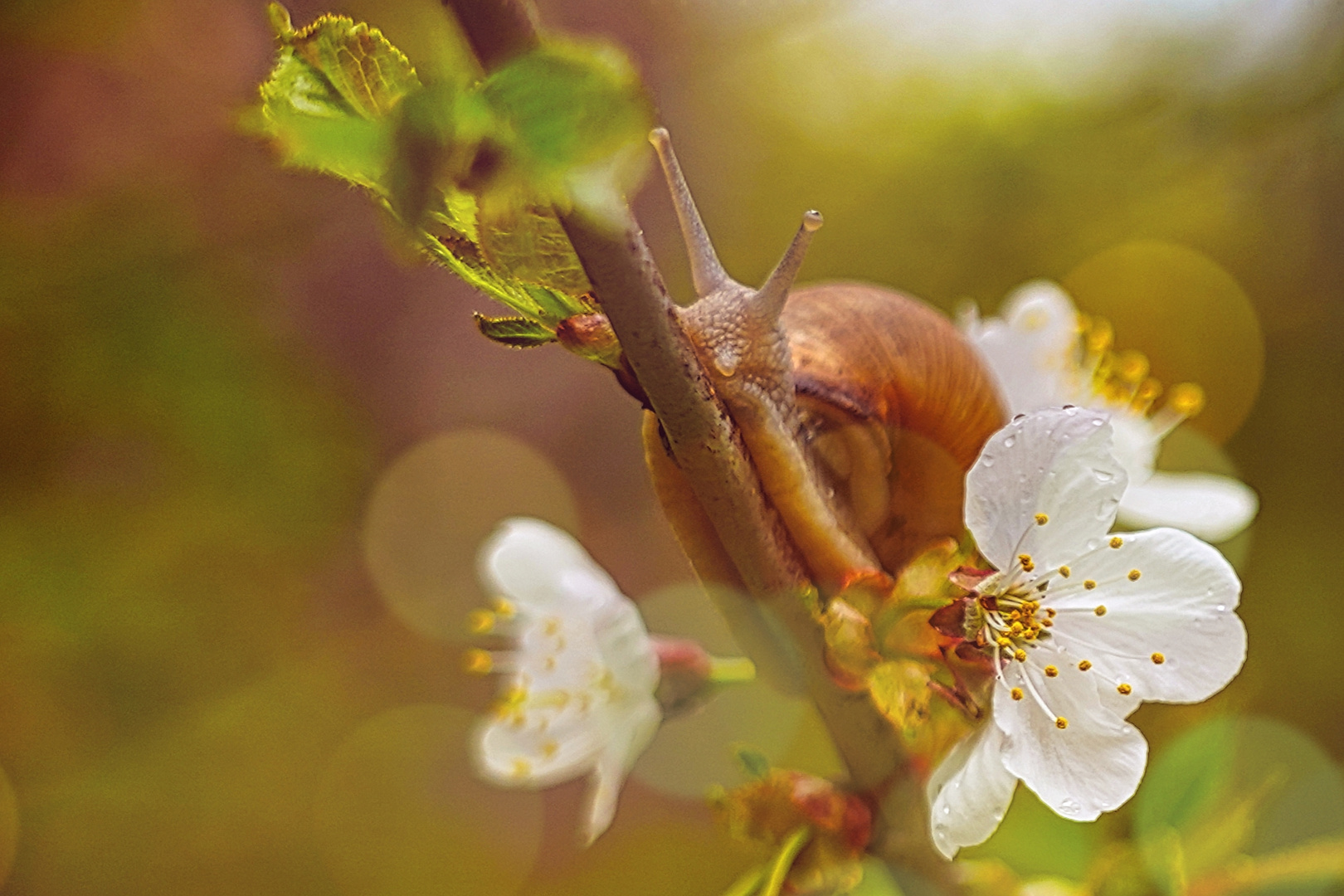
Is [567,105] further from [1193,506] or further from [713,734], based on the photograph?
[713,734]

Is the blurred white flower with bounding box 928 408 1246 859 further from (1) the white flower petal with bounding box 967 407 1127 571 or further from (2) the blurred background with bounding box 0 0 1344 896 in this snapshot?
(2) the blurred background with bounding box 0 0 1344 896

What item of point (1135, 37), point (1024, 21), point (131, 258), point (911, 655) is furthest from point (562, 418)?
point (911, 655)

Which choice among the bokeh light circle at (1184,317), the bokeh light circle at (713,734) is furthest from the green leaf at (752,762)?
the bokeh light circle at (1184,317)

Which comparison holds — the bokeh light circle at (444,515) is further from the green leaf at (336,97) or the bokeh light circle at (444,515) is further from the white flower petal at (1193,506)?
the green leaf at (336,97)

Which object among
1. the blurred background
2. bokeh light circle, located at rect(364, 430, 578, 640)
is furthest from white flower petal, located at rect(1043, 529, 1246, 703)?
bokeh light circle, located at rect(364, 430, 578, 640)

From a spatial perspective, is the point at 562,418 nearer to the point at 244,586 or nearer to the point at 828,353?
the point at 244,586

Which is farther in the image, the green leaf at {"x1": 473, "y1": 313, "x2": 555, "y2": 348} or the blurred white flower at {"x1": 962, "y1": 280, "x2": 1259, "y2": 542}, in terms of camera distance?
the blurred white flower at {"x1": 962, "y1": 280, "x2": 1259, "y2": 542}
